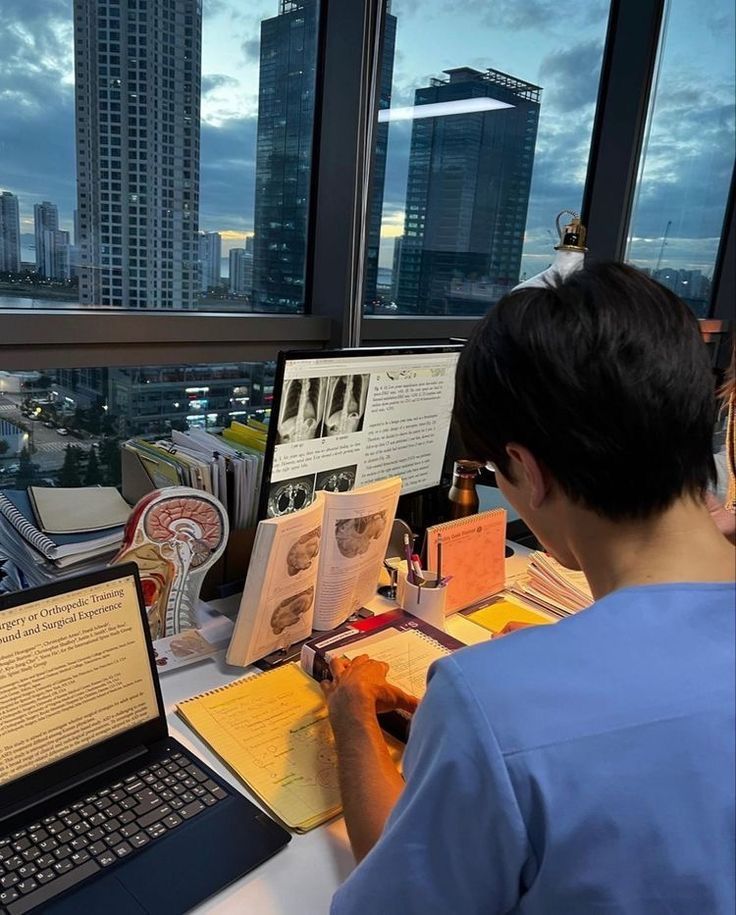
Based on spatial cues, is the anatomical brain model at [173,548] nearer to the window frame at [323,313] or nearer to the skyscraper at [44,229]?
the window frame at [323,313]

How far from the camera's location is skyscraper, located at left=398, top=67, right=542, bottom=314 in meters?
2.30

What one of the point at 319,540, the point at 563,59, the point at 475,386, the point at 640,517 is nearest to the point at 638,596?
the point at 640,517

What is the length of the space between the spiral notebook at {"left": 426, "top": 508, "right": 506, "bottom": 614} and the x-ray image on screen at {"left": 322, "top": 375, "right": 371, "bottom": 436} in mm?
251

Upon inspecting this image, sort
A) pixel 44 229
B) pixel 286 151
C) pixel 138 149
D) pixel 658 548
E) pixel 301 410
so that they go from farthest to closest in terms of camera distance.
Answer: pixel 286 151, pixel 138 149, pixel 44 229, pixel 301 410, pixel 658 548

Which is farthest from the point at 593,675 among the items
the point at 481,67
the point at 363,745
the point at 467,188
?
the point at 481,67

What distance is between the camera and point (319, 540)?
1207mm

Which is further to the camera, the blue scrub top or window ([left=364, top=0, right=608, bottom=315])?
window ([left=364, top=0, right=608, bottom=315])

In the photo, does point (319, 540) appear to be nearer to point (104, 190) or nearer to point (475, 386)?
point (475, 386)

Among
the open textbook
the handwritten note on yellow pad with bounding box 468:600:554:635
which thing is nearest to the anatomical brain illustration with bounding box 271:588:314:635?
the open textbook

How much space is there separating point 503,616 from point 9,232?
51.5 inches

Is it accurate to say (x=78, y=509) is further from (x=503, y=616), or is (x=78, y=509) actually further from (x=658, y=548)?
(x=658, y=548)

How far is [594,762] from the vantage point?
20.8 inches

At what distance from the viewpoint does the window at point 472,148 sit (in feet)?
7.18

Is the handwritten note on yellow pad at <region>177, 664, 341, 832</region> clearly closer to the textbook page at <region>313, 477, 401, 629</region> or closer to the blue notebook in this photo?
the textbook page at <region>313, 477, 401, 629</region>
